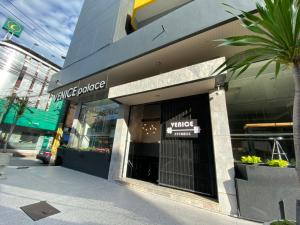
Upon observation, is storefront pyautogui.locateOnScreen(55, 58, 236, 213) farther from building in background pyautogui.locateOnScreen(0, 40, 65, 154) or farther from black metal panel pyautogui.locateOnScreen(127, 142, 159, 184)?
A: building in background pyautogui.locateOnScreen(0, 40, 65, 154)

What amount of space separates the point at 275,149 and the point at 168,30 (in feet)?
19.2

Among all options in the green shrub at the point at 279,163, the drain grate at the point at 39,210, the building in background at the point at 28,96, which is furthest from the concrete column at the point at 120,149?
the building in background at the point at 28,96

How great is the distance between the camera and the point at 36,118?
1755 centimetres

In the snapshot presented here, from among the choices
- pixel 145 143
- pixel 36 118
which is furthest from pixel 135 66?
pixel 36 118

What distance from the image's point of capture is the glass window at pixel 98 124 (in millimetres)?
8960

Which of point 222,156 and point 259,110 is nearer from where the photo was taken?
point 222,156

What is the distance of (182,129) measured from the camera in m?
6.19

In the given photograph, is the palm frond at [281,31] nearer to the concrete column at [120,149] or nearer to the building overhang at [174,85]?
the building overhang at [174,85]

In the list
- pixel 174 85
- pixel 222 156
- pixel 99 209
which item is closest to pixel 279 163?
pixel 222 156

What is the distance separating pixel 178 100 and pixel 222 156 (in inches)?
117

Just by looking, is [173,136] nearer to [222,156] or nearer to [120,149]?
[222,156]

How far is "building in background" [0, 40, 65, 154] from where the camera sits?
1625 cm

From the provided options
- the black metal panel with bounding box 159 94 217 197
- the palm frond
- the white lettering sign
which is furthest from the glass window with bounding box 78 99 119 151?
the palm frond

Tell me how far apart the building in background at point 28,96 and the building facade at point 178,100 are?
998cm
